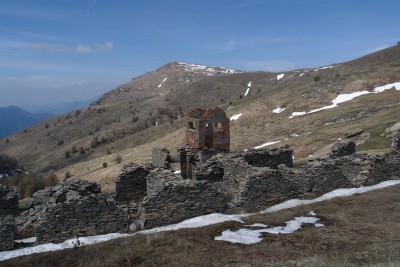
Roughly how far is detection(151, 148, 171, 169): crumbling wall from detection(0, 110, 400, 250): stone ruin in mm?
2656

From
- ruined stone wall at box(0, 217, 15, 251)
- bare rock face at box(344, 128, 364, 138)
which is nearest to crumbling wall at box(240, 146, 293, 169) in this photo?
ruined stone wall at box(0, 217, 15, 251)

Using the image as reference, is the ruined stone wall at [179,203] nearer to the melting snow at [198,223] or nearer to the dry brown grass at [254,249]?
the melting snow at [198,223]

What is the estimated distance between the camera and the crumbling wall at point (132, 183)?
2038cm

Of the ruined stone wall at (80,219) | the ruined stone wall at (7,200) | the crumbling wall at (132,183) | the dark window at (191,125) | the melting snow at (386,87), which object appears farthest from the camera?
the melting snow at (386,87)

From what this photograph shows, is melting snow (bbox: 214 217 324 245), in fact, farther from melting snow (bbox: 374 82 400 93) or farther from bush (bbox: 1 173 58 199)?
melting snow (bbox: 374 82 400 93)

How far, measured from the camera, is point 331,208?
1734cm

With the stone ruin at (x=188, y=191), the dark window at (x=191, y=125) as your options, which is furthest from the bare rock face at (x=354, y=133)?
the dark window at (x=191, y=125)

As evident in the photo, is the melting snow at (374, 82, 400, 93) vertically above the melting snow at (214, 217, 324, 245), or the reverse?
the melting snow at (374, 82, 400, 93)

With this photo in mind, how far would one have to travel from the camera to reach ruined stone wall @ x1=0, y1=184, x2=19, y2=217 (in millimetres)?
19839

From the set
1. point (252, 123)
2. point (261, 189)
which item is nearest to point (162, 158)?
point (261, 189)

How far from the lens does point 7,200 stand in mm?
19953

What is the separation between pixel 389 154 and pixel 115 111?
449 ft

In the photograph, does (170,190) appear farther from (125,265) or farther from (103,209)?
(125,265)

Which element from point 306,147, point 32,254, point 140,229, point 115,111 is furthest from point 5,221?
point 115,111
